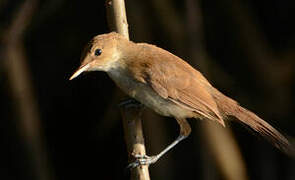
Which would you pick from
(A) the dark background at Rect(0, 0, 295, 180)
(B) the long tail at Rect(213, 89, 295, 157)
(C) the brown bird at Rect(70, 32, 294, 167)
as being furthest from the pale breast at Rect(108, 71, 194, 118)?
(A) the dark background at Rect(0, 0, 295, 180)

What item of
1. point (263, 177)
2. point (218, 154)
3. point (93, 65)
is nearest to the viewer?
point (93, 65)

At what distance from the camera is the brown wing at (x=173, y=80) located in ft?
7.37

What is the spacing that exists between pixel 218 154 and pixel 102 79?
2.94 feet

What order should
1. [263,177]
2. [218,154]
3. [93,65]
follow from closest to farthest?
[93,65] < [218,154] < [263,177]

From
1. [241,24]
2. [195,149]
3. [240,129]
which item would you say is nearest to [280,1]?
[241,24]

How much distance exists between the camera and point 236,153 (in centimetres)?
300

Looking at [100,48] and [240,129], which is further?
[240,129]

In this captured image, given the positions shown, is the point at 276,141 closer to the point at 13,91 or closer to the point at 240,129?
the point at 240,129

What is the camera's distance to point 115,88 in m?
3.28

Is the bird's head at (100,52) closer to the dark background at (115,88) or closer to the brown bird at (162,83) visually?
the brown bird at (162,83)

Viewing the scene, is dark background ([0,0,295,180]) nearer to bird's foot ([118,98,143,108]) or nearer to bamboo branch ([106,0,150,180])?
bird's foot ([118,98,143,108])

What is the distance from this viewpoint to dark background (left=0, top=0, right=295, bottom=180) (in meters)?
3.04

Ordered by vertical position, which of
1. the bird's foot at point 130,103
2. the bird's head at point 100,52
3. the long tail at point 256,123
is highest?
the bird's head at point 100,52

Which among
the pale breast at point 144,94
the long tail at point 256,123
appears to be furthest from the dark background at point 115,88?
the pale breast at point 144,94
